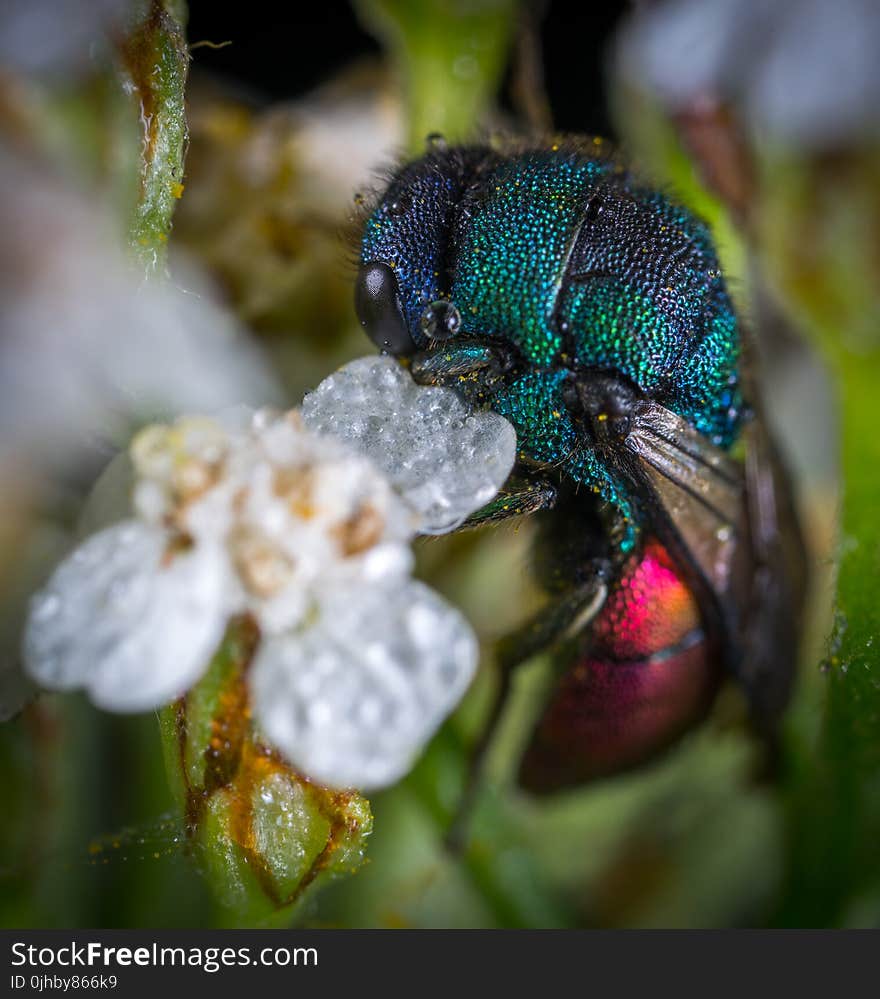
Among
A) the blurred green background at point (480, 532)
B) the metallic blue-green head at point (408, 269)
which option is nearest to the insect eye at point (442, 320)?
the metallic blue-green head at point (408, 269)

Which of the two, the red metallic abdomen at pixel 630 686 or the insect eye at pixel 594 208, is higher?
the insect eye at pixel 594 208

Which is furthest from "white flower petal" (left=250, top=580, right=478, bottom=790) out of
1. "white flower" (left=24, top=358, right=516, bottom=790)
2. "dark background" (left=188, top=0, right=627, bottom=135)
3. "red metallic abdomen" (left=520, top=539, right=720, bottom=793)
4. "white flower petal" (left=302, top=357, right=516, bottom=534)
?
"dark background" (left=188, top=0, right=627, bottom=135)

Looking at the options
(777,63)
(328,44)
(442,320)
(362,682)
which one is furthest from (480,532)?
(328,44)

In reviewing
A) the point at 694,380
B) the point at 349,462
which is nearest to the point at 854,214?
the point at 694,380

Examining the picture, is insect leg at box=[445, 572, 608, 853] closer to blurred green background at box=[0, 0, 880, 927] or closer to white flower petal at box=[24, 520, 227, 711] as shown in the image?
blurred green background at box=[0, 0, 880, 927]

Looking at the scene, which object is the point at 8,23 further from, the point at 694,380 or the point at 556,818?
the point at 556,818

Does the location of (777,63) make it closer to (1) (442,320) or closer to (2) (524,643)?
(1) (442,320)

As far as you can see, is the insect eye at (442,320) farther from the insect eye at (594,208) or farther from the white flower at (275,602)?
the white flower at (275,602)

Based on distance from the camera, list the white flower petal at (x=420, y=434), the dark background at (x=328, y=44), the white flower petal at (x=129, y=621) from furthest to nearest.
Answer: the dark background at (x=328, y=44), the white flower petal at (x=420, y=434), the white flower petal at (x=129, y=621)
